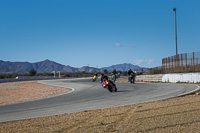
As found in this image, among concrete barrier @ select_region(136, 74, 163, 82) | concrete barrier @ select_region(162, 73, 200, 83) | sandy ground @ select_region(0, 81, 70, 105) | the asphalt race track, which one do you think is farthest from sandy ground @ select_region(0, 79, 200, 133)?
concrete barrier @ select_region(136, 74, 163, 82)

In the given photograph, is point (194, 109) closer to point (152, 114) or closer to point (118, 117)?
point (152, 114)

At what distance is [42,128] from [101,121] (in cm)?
156

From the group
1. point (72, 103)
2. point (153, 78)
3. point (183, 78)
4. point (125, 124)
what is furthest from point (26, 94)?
point (153, 78)

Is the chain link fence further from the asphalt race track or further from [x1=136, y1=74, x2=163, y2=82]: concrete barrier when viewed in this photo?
the asphalt race track

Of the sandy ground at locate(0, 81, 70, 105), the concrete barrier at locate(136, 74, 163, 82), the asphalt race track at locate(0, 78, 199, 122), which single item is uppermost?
the concrete barrier at locate(136, 74, 163, 82)

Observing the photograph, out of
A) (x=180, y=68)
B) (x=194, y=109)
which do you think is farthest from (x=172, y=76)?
(x=194, y=109)

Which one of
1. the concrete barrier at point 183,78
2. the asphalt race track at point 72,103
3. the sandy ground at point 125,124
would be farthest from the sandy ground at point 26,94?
the concrete barrier at point 183,78

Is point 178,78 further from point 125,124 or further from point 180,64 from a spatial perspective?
point 125,124

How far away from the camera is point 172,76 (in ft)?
86.0

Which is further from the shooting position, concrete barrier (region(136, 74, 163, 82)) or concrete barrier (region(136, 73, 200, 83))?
concrete barrier (region(136, 74, 163, 82))

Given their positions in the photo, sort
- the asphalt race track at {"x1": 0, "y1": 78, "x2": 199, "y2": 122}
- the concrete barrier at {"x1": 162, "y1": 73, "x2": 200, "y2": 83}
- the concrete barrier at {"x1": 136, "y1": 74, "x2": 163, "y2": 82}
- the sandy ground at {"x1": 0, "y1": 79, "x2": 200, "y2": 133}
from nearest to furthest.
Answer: the sandy ground at {"x1": 0, "y1": 79, "x2": 200, "y2": 133}
the asphalt race track at {"x1": 0, "y1": 78, "x2": 199, "y2": 122}
the concrete barrier at {"x1": 162, "y1": 73, "x2": 200, "y2": 83}
the concrete barrier at {"x1": 136, "y1": 74, "x2": 163, "y2": 82}

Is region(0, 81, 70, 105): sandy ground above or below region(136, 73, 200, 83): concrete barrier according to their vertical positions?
below

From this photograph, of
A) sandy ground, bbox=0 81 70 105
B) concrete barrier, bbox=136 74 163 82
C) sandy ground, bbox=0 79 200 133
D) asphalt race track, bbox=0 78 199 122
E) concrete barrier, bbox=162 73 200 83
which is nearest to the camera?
sandy ground, bbox=0 79 200 133

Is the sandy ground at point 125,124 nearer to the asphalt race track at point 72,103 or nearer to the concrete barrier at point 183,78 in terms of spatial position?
the asphalt race track at point 72,103
